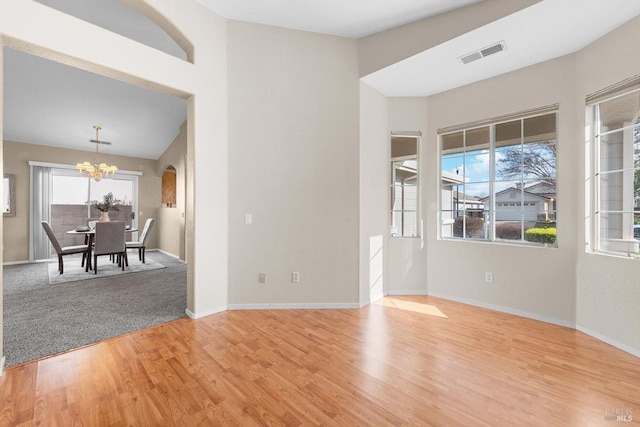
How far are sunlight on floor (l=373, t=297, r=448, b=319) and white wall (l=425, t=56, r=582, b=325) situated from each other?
0.49m

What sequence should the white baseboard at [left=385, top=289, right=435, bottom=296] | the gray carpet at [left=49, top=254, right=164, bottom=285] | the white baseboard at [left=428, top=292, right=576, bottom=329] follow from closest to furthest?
the white baseboard at [left=428, top=292, right=576, bottom=329], the white baseboard at [left=385, top=289, right=435, bottom=296], the gray carpet at [left=49, top=254, right=164, bottom=285]

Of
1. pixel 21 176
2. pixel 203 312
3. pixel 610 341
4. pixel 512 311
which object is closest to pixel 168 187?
pixel 21 176

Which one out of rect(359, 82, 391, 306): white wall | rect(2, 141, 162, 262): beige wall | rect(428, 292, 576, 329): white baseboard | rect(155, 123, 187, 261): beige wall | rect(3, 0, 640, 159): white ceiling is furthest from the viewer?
rect(155, 123, 187, 261): beige wall

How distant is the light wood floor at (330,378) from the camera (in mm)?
1589

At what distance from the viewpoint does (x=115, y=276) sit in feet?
16.0

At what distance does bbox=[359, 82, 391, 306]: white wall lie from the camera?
3.47 m

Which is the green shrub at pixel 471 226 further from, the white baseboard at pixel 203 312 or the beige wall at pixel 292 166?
the white baseboard at pixel 203 312

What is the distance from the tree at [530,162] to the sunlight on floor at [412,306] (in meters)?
1.89

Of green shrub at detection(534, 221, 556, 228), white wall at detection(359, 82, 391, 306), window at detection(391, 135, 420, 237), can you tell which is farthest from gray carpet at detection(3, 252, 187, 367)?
green shrub at detection(534, 221, 556, 228)

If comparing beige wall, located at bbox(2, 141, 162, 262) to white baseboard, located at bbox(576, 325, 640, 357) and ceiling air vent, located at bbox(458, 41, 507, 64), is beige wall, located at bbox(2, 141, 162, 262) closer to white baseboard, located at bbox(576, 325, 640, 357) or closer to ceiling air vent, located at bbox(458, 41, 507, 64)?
ceiling air vent, located at bbox(458, 41, 507, 64)

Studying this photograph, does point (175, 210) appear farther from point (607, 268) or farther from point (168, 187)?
point (607, 268)

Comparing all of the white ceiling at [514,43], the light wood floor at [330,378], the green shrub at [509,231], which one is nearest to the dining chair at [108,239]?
the light wood floor at [330,378]

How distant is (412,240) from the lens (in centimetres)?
394

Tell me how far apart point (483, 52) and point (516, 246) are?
7.25ft
